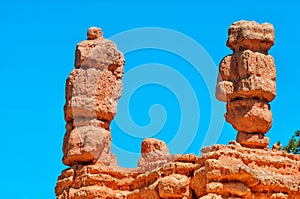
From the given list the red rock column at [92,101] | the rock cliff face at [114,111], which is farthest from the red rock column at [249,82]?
the red rock column at [92,101]

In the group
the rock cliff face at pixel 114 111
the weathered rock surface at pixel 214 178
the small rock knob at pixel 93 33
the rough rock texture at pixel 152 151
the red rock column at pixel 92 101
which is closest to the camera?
the weathered rock surface at pixel 214 178

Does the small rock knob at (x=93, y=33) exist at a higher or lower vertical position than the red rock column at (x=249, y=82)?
higher

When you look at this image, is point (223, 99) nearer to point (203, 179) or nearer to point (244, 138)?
point (244, 138)

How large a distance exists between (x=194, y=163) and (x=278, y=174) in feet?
8.02

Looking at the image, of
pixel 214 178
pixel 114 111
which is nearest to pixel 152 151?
pixel 114 111

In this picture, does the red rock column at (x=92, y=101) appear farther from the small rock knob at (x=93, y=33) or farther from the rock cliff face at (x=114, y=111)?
the small rock knob at (x=93, y=33)

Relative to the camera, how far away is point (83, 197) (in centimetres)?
2598

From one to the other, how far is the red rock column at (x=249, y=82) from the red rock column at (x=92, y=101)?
373 cm

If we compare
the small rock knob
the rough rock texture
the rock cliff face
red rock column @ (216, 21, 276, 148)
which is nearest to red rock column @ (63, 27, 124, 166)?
the rock cliff face

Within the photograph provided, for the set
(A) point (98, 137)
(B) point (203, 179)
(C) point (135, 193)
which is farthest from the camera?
(A) point (98, 137)

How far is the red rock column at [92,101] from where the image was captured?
27312mm

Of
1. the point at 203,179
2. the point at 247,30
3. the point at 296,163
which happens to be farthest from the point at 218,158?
the point at 247,30

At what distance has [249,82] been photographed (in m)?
27.5

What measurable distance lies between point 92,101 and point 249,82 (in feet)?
17.4
